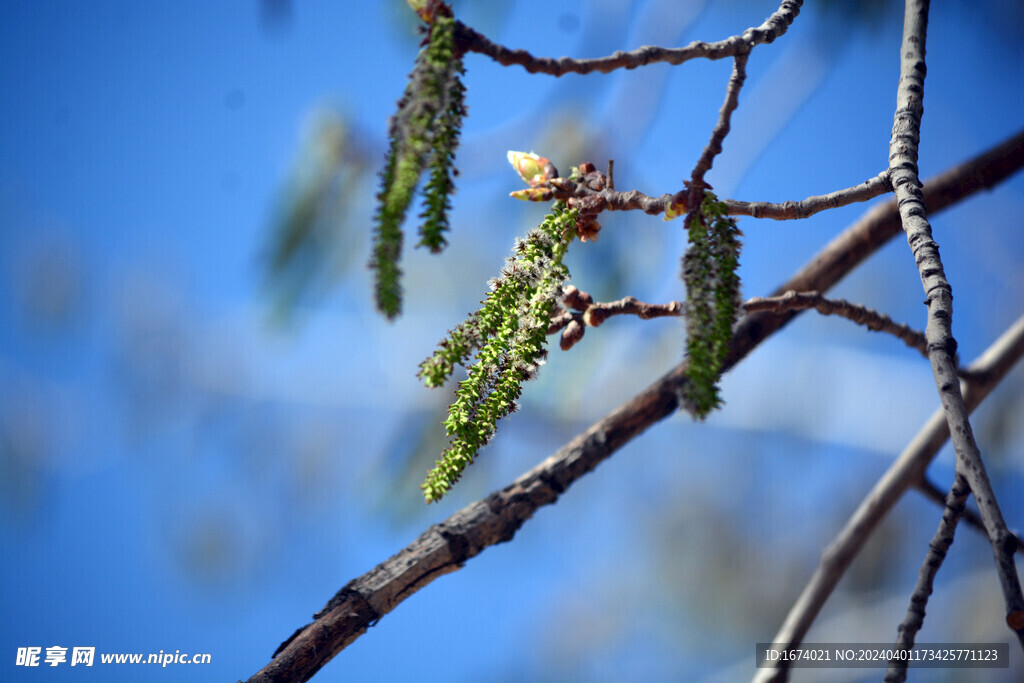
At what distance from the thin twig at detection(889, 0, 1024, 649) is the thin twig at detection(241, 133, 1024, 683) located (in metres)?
0.31

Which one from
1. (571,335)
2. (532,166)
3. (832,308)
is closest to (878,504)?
(832,308)

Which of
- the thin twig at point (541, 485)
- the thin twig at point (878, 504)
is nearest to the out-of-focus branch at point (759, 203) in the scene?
the thin twig at point (541, 485)

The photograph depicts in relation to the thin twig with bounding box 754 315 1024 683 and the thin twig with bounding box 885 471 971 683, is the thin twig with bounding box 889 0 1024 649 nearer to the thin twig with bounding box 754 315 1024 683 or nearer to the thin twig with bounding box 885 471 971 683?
the thin twig with bounding box 885 471 971 683

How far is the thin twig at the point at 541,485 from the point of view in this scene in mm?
634

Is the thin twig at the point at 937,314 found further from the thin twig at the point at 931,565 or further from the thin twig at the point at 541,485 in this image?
the thin twig at the point at 541,485

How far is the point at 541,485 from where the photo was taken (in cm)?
76

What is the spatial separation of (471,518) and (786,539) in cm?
142

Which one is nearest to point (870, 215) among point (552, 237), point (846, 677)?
point (552, 237)

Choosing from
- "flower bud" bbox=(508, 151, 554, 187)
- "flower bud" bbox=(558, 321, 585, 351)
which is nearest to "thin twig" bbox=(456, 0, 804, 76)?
"flower bud" bbox=(508, 151, 554, 187)

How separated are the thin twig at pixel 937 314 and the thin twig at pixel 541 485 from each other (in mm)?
310

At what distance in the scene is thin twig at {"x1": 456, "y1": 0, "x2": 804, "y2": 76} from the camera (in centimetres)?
48

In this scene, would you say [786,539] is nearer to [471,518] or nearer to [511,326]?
[471,518]

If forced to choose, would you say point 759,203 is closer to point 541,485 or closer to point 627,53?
point 627,53

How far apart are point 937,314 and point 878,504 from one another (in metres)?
0.63
